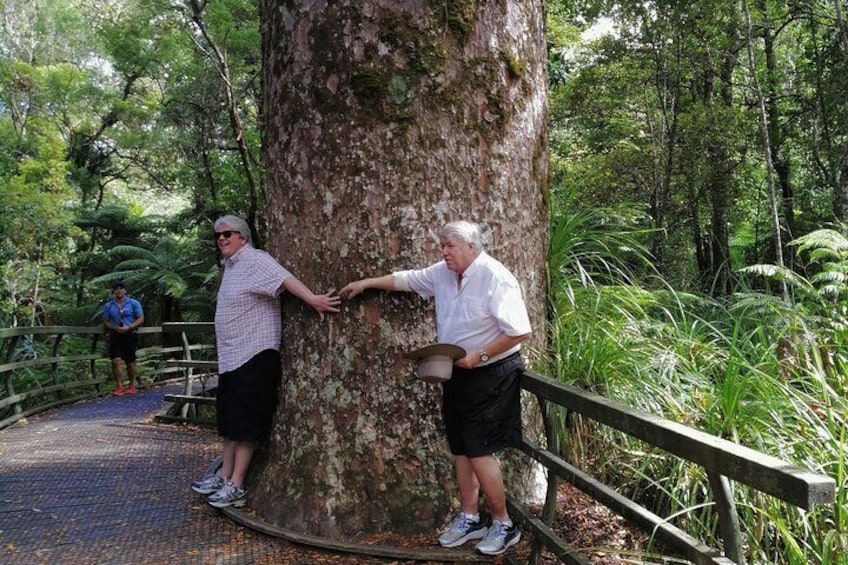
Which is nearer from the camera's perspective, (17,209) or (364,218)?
(364,218)

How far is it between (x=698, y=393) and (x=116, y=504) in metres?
3.63

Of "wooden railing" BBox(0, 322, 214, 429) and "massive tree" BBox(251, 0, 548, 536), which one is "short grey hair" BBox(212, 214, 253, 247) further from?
"wooden railing" BBox(0, 322, 214, 429)

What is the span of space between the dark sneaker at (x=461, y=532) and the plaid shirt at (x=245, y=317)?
153cm

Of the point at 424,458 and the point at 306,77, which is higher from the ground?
the point at 306,77

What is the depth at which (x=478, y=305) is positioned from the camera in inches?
132

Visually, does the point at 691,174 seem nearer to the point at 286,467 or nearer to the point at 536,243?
the point at 536,243

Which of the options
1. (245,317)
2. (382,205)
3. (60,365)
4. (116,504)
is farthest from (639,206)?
(60,365)

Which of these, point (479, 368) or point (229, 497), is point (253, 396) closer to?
point (229, 497)

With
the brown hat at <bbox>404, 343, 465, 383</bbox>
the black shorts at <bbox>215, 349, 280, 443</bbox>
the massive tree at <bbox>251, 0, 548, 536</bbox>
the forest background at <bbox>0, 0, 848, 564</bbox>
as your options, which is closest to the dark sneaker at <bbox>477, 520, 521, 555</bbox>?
the massive tree at <bbox>251, 0, 548, 536</bbox>

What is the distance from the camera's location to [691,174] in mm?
13508

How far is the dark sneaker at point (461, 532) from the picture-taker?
3527 mm

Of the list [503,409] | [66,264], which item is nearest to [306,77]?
[503,409]

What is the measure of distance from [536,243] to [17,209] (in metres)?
16.0

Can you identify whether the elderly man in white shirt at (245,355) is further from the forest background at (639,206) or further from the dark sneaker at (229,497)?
the forest background at (639,206)
